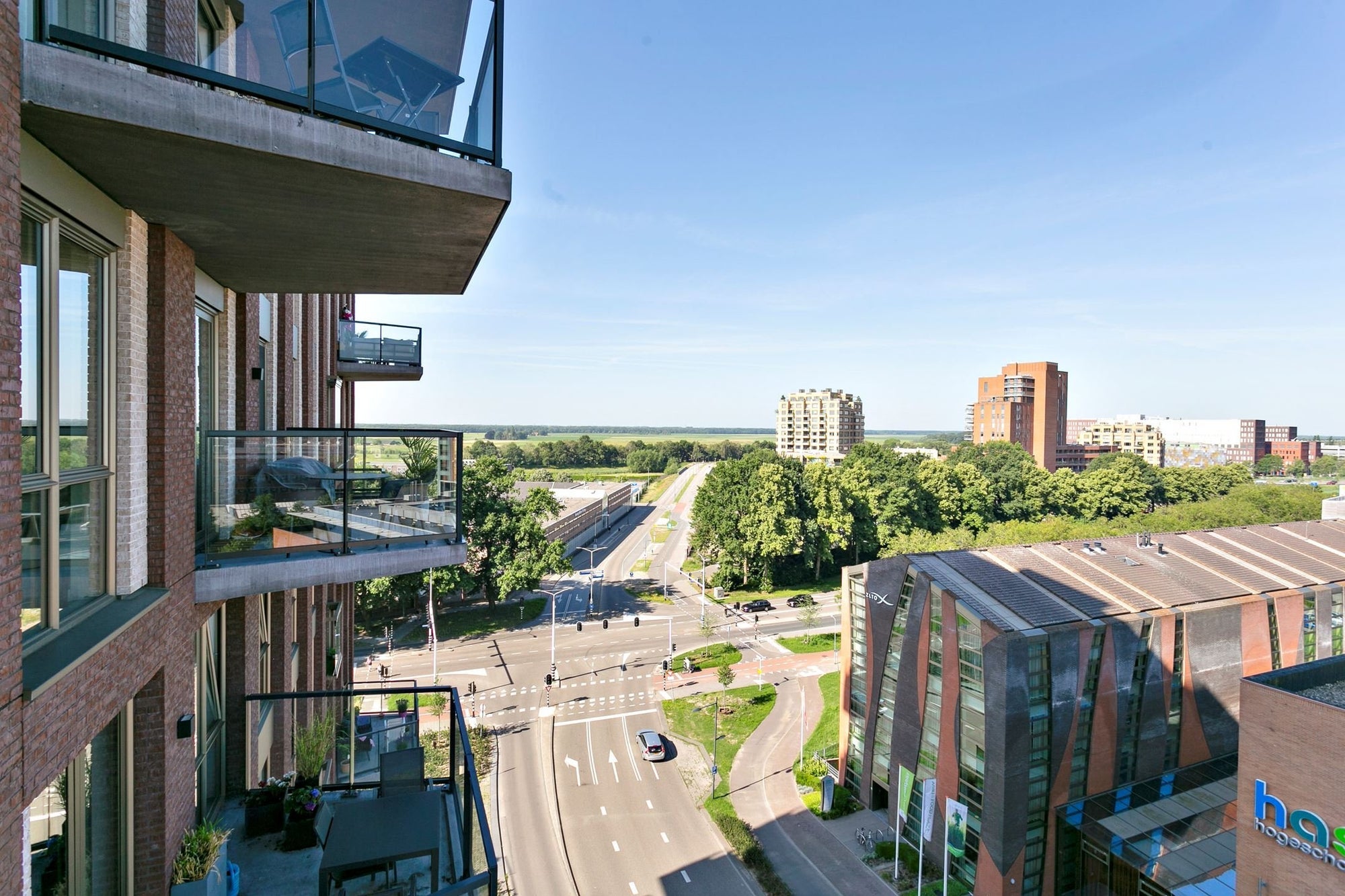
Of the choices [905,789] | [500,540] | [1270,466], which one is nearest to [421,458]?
[905,789]

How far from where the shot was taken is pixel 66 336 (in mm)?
4816

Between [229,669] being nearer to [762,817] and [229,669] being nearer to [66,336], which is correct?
[66,336]

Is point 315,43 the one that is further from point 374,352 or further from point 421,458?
point 374,352

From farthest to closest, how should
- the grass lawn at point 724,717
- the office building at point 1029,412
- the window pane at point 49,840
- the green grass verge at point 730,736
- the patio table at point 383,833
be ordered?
the office building at point 1029,412 < the grass lawn at point 724,717 < the green grass verge at point 730,736 < the patio table at point 383,833 < the window pane at point 49,840

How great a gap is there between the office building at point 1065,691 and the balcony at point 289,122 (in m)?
21.3

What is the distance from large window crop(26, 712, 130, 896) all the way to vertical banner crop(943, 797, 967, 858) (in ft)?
74.6

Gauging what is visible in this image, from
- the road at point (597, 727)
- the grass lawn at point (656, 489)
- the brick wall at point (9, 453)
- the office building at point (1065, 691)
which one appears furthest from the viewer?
the grass lawn at point (656, 489)

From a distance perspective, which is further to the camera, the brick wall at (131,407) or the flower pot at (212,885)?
the flower pot at (212,885)

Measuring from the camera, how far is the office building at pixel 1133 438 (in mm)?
166000

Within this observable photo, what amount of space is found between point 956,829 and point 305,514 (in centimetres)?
2301

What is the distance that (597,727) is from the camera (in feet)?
111

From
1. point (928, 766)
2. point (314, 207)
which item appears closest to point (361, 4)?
point (314, 207)

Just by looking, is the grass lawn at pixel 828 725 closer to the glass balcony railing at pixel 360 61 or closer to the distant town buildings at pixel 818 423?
the glass balcony railing at pixel 360 61

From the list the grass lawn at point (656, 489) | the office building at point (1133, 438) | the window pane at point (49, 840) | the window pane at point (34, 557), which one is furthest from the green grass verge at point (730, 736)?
the office building at point (1133, 438)
